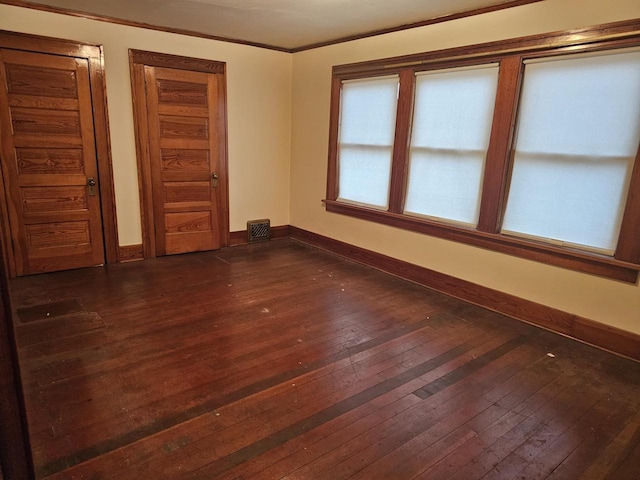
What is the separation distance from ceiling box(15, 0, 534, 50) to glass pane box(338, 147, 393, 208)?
131 centimetres

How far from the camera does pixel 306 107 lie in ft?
17.8

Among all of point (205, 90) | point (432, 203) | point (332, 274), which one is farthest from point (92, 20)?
point (432, 203)

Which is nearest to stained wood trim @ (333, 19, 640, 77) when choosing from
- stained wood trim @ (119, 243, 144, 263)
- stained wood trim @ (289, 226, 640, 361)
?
stained wood trim @ (289, 226, 640, 361)

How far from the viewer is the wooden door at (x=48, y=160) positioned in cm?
381

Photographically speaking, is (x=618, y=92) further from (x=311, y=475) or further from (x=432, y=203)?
(x=311, y=475)

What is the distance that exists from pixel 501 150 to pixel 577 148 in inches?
22.7

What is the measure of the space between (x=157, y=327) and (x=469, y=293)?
9.18 feet

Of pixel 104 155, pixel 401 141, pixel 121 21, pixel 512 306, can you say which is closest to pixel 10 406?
pixel 512 306

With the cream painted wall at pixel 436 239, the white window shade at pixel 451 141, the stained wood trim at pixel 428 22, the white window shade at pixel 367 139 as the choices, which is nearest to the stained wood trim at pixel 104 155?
the cream painted wall at pixel 436 239

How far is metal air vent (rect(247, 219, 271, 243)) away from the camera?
18.3 feet

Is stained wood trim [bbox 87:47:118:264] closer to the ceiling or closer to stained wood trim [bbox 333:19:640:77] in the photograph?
the ceiling

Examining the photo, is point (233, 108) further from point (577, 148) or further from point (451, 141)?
point (577, 148)

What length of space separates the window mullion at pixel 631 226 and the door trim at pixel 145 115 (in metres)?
4.20

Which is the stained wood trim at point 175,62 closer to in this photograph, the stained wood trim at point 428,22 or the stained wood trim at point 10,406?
the stained wood trim at point 428,22
